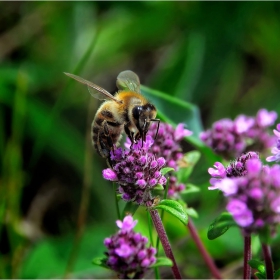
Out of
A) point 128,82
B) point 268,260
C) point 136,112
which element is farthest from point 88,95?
point 268,260

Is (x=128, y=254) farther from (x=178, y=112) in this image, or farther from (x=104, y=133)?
(x=178, y=112)

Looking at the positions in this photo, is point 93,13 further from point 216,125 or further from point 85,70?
point 216,125

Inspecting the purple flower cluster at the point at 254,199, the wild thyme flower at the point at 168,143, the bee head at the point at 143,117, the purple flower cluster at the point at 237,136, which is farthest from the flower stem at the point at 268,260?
the purple flower cluster at the point at 237,136

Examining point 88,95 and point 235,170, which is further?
point 88,95

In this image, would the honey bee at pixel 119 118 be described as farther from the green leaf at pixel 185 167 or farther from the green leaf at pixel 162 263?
the green leaf at pixel 162 263

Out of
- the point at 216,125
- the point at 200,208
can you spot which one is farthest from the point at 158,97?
the point at 200,208

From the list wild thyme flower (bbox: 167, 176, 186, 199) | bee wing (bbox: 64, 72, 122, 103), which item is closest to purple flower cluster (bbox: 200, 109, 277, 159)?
wild thyme flower (bbox: 167, 176, 186, 199)
